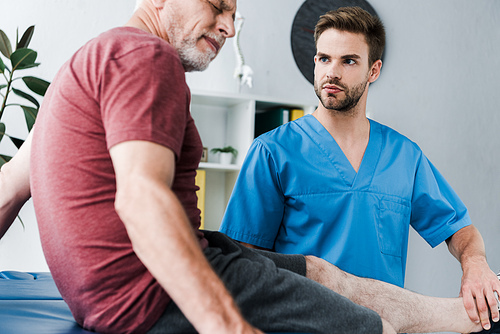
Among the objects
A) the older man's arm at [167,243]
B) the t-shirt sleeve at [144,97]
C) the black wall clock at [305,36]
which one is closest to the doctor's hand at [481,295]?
the older man's arm at [167,243]

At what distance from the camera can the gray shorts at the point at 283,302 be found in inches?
36.0

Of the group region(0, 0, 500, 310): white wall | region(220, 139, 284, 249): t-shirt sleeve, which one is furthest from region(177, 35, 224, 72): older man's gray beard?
region(0, 0, 500, 310): white wall

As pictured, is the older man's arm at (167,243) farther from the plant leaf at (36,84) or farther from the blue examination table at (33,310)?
the plant leaf at (36,84)

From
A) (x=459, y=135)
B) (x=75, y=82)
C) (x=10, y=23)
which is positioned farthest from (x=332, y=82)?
(x=459, y=135)

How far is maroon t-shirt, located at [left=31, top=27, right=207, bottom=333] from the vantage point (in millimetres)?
796

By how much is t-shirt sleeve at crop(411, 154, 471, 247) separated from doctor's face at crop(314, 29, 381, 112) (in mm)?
338

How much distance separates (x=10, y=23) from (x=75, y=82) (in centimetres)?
202

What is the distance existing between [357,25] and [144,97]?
1259mm

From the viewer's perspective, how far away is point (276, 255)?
45.5 inches

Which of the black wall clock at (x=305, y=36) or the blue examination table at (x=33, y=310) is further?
the black wall clock at (x=305, y=36)

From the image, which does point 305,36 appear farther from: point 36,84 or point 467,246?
point 467,246

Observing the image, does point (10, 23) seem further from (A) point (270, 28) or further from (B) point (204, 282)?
(B) point (204, 282)

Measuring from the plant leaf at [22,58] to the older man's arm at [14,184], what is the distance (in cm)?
103

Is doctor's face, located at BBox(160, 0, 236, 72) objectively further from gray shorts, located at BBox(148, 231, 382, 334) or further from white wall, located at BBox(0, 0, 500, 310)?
white wall, located at BBox(0, 0, 500, 310)
